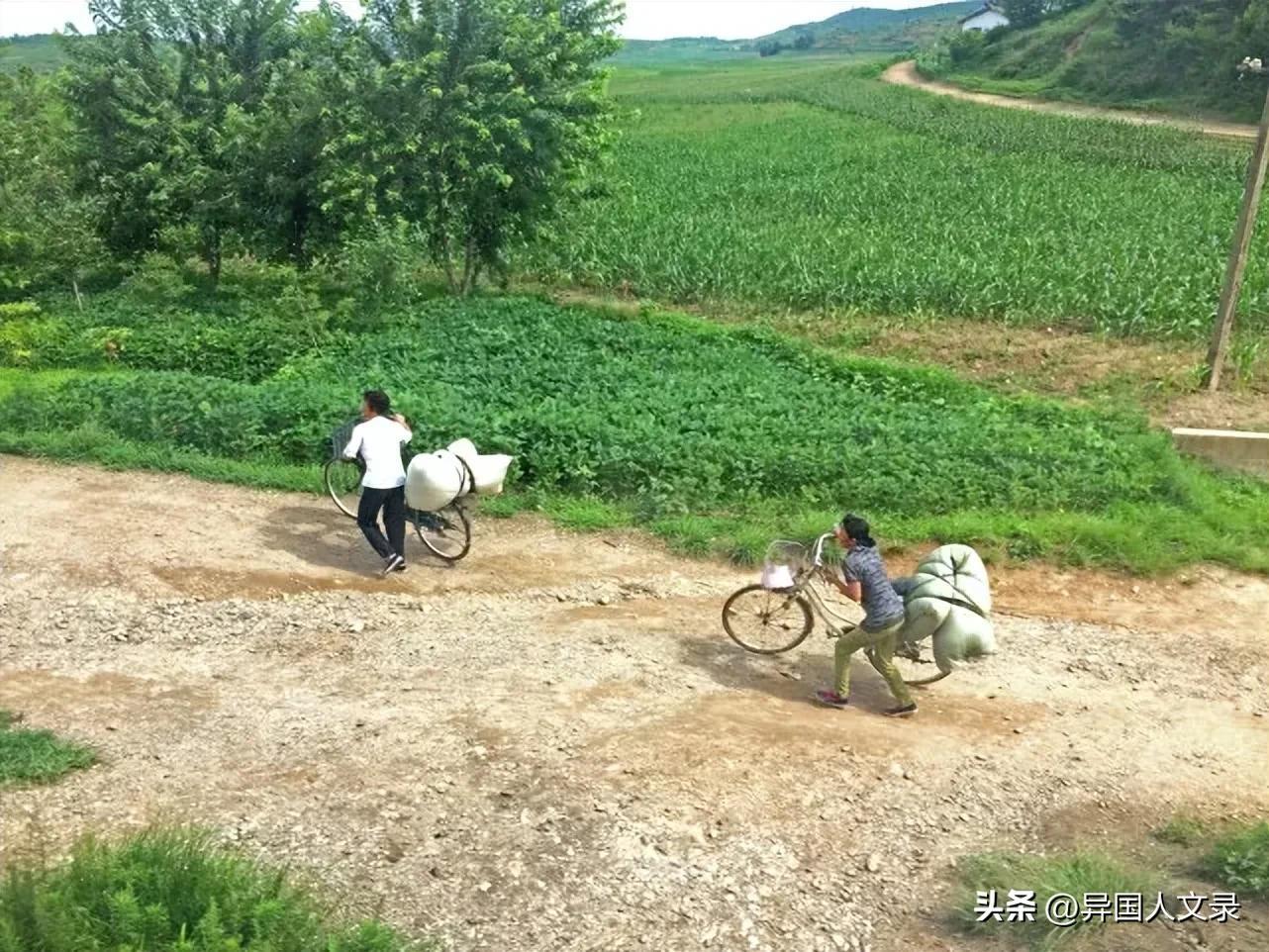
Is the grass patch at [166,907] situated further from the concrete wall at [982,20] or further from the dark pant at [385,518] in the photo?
the concrete wall at [982,20]

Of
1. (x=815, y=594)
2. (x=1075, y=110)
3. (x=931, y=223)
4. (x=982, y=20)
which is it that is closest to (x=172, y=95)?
Result: (x=931, y=223)

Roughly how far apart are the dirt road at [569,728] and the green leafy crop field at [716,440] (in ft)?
2.26

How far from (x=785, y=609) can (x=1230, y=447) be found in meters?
7.39

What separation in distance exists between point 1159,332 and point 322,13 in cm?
1439

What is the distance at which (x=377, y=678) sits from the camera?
7.62 meters

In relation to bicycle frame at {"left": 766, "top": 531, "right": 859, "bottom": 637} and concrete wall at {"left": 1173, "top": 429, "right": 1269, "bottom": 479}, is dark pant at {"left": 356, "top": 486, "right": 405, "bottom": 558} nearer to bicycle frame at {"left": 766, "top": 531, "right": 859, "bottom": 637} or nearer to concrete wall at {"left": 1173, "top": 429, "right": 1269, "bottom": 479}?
bicycle frame at {"left": 766, "top": 531, "right": 859, "bottom": 637}

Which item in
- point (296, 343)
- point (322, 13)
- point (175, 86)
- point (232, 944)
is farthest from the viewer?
point (175, 86)

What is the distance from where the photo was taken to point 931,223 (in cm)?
2478

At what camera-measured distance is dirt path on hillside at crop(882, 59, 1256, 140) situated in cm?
4372

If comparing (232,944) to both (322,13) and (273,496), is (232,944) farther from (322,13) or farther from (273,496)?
(322,13)

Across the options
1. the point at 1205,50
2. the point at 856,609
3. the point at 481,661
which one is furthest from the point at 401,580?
the point at 1205,50

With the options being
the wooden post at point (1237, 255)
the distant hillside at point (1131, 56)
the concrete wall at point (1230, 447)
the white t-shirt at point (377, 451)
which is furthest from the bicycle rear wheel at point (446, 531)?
the distant hillside at point (1131, 56)

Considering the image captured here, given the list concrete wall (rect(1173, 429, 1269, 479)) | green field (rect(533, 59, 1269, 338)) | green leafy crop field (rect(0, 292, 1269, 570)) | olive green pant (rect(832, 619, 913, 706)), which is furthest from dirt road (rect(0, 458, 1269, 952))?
green field (rect(533, 59, 1269, 338))

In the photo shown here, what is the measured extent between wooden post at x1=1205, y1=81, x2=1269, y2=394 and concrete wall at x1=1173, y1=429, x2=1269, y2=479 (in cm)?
167
